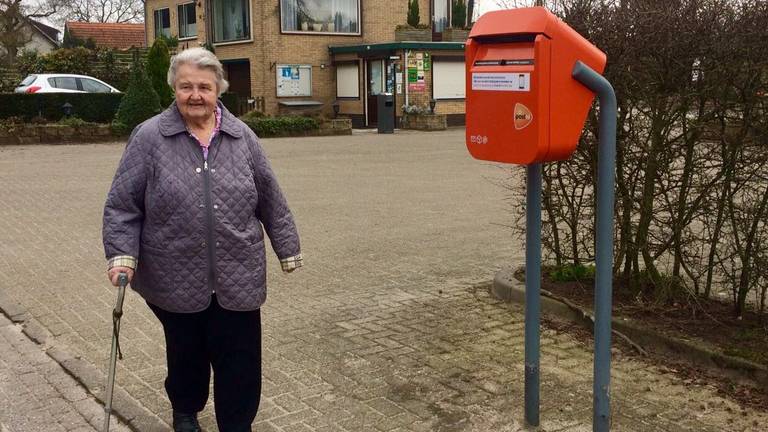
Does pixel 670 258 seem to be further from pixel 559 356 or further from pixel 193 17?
pixel 193 17

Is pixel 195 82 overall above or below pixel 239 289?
above

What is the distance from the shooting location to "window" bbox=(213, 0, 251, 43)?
29133mm

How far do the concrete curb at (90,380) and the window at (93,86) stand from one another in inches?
859

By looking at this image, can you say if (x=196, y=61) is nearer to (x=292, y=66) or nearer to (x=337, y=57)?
(x=292, y=66)

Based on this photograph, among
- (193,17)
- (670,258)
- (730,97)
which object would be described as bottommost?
(670,258)

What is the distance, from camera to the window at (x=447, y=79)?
28203 mm

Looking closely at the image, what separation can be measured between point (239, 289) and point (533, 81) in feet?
4.90

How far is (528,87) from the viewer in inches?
130

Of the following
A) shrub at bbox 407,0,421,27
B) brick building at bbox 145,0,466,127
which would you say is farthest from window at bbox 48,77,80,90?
shrub at bbox 407,0,421,27

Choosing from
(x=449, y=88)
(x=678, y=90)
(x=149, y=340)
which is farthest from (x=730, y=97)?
(x=449, y=88)

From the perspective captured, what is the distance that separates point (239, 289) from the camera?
136 inches

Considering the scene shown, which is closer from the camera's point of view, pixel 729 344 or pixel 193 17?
pixel 729 344

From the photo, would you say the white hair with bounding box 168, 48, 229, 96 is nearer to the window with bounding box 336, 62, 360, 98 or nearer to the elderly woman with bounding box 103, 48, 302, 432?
the elderly woman with bounding box 103, 48, 302, 432

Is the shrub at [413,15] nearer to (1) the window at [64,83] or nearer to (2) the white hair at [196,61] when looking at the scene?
(1) the window at [64,83]
